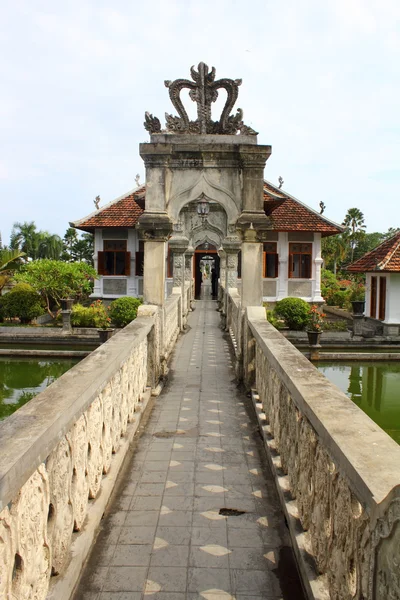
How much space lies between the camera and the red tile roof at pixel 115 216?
2550 centimetres

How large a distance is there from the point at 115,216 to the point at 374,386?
16600 millimetres

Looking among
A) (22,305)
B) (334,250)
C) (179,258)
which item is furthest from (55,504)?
(334,250)

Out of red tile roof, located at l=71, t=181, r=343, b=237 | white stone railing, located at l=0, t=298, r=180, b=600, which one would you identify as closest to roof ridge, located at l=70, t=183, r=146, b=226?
red tile roof, located at l=71, t=181, r=343, b=237

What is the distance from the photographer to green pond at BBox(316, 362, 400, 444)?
35.5 feet

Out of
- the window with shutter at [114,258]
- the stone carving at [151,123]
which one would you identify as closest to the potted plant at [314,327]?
the stone carving at [151,123]

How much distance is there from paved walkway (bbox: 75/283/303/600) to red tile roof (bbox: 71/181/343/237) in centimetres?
1997

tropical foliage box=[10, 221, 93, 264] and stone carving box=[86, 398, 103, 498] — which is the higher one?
tropical foliage box=[10, 221, 93, 264]

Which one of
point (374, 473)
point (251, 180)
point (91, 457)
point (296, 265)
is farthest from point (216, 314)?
point (374, 473)

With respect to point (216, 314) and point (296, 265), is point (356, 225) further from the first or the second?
point (216, 314)

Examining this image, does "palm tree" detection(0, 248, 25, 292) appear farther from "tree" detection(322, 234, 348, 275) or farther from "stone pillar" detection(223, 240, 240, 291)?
"tree" detection(322, 234, 348, 275)

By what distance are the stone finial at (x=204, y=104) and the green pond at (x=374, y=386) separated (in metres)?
6.26

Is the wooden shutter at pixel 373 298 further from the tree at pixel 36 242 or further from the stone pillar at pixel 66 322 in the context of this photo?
the tree at pixel 36 242

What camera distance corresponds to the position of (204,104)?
8.40 m

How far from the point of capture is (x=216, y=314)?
Result: 20438mm
